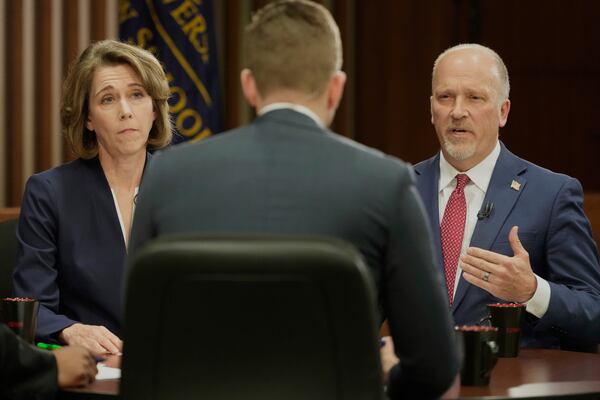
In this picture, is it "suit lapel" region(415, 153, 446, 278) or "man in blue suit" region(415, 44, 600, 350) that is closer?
"man in blue suit" region(415, 44, 600, 350)

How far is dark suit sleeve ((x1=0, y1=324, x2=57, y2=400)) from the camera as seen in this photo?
197 centimetres

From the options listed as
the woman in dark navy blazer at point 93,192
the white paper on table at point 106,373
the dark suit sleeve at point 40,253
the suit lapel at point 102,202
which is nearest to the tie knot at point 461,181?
the woman in dark navy blazer at point 93,192

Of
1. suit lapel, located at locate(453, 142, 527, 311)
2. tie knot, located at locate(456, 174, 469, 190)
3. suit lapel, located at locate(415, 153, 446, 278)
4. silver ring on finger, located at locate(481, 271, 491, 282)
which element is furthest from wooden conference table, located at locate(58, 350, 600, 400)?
tie knot, located at locate(456, 174, 469, 190)

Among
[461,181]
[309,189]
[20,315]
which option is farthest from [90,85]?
[309,189]

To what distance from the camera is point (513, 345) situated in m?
2.42

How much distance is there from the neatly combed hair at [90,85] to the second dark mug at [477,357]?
4.66 feet

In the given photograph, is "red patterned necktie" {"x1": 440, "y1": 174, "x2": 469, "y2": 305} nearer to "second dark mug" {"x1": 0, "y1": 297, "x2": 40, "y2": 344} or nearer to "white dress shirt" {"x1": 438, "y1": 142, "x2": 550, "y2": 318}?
"white dress shirt" {"x1": 438, "y1": 142, "x2": 550, "y2": 318}

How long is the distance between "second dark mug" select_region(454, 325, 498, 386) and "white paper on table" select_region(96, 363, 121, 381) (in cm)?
72

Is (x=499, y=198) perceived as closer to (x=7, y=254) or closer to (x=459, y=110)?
(x=459, y=110)

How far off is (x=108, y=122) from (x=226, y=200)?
4.70 feet

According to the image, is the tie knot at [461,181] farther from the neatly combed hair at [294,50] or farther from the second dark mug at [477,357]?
the neatly combed hair at [294,50]

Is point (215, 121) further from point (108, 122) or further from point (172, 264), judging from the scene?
point (172, 264)

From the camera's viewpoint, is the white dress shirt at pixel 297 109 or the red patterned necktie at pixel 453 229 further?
the red patterned necktie at pixel 453 229

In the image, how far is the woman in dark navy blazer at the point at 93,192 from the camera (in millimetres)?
2910
